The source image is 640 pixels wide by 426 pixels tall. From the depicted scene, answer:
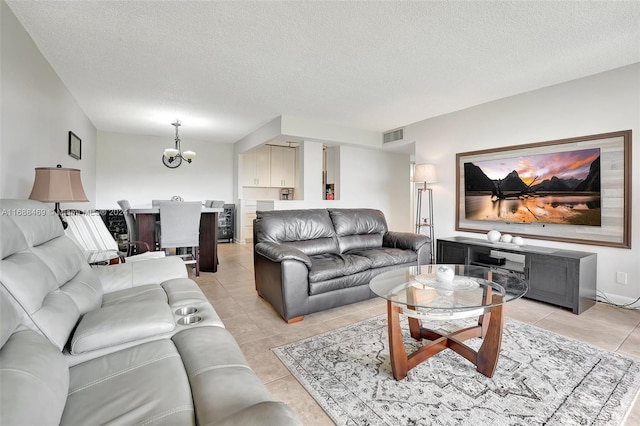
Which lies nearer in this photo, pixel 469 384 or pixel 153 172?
pixel 469 384

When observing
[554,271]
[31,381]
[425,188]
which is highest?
[425,188]

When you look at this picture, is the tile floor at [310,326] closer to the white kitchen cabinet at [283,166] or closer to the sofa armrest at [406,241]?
the sofa armrest at [406,241]

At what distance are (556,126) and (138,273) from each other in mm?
4659

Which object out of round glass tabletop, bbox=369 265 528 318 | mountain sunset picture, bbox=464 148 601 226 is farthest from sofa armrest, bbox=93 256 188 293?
mountain sunset picture, bbox=464 148 601 226

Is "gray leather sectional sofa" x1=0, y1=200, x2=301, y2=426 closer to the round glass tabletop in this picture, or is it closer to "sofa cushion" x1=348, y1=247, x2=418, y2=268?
the round glass tabletop

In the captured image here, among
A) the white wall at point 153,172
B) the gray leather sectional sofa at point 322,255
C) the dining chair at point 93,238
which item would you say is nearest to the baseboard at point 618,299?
Result: the gray leather sectional sofa at point 322,255

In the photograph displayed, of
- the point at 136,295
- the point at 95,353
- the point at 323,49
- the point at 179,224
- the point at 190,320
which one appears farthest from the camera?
the point at 179,224

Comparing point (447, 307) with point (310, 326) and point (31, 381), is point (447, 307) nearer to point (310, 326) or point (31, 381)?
point (310, 326)

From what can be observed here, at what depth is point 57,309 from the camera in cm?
120

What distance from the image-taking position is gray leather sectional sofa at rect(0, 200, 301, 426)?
0.77 m

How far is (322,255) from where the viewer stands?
338 cm

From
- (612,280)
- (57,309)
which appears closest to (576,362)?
(612,280)

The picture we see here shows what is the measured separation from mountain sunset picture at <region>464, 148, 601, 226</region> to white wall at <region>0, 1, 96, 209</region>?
515cm

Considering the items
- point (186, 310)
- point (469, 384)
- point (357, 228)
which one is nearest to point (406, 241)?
point (357, 228)
